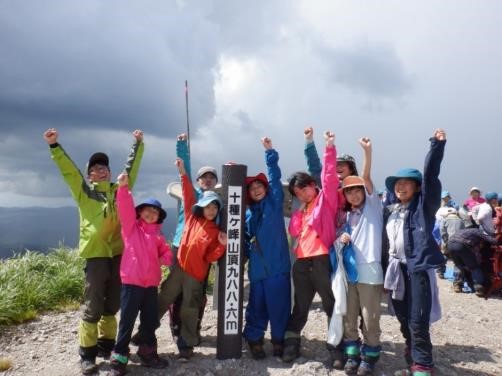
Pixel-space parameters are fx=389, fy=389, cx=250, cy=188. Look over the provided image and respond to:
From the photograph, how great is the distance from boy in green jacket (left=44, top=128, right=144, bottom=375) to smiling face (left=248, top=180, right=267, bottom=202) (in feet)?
6.17

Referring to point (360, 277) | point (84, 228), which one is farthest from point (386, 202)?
point (84, 228)

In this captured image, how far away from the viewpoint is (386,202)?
5.56 meters

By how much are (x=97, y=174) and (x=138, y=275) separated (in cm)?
156

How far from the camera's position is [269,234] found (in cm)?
527

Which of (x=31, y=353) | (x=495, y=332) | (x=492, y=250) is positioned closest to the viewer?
(x=31, y=353)

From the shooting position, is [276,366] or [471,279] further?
[471,279]

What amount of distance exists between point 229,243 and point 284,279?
2.91 feet

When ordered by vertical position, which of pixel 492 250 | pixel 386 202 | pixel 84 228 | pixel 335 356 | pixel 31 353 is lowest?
pixel 31 353

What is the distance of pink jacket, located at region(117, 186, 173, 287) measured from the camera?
480 cm

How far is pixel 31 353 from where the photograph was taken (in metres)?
6.05

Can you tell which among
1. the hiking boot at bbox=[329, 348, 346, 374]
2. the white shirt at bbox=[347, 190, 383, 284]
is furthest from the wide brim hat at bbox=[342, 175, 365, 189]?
the hiking boot at bbox=[329, 348, 346, 374]

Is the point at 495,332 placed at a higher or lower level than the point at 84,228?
lower

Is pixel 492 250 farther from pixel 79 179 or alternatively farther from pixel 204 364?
pixel 79 179

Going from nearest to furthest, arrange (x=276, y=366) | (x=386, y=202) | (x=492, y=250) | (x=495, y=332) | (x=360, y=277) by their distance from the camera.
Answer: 1. (x=360, y=277)
2. (x=276, y=366)
3. (x=386, y=202)
4. (x=495, y=332)
5. (x=492, y=250)
